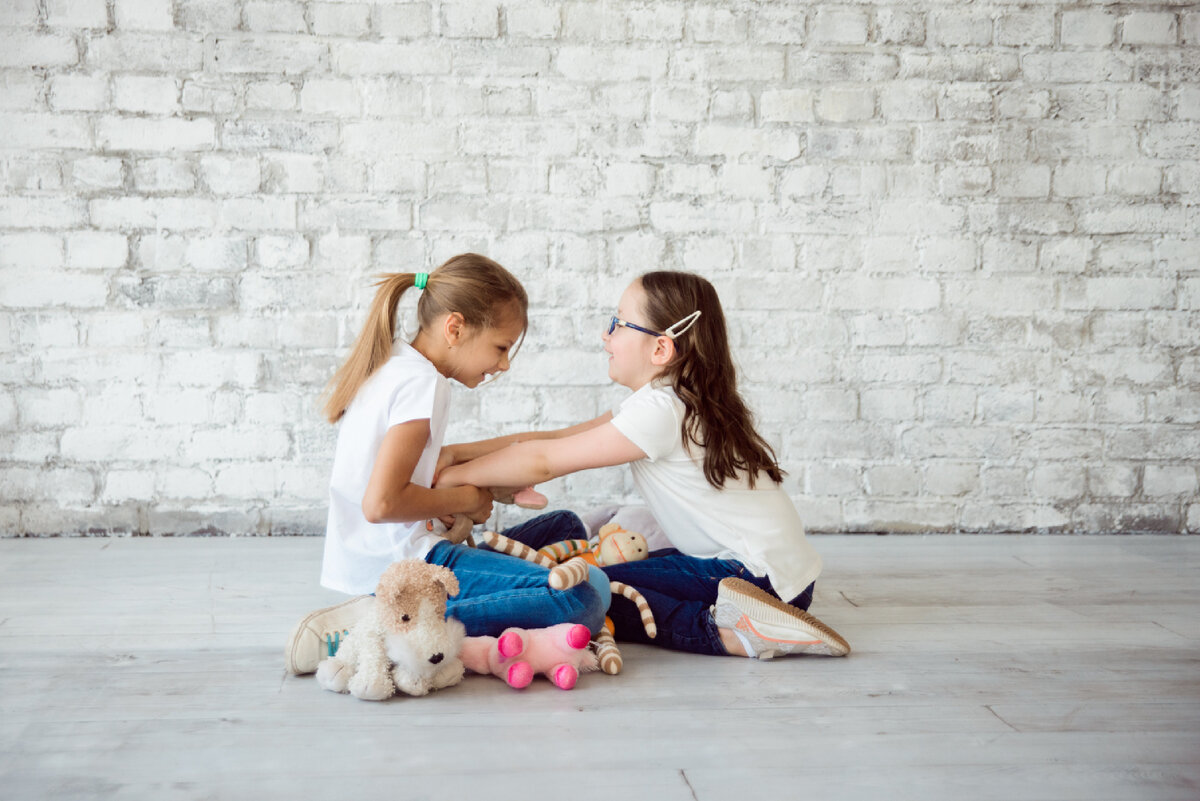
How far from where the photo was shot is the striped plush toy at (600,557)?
6.41 feet

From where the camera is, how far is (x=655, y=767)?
4.99 ft

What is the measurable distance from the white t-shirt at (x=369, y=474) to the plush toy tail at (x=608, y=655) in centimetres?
43

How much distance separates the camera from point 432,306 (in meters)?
2.13

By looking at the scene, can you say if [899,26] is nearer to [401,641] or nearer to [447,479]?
[447,479]

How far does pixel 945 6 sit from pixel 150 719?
323 cm

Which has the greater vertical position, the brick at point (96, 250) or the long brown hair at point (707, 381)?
the brick at point (96, 250)

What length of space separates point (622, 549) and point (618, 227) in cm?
132

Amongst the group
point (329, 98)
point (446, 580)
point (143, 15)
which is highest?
point (143, 15)

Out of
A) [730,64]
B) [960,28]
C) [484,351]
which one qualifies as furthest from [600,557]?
[960,28]

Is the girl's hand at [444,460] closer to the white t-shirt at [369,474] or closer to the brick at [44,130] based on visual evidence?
the white t-shirt at [369,474]

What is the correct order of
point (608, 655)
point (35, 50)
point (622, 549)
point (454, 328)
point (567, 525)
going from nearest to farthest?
1. point (608, 655)
2. point (454, 328)
3. point (622, 549)
4. point (567, 525)
5. point (35, 50)

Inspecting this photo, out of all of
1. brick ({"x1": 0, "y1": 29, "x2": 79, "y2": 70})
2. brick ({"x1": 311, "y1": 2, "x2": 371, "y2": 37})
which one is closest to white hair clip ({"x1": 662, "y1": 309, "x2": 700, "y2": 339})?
brick ({"x1": 311, "y1": 2, "x2": 371, "y2": 37})

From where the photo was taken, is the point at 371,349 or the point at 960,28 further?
the point at 960,28

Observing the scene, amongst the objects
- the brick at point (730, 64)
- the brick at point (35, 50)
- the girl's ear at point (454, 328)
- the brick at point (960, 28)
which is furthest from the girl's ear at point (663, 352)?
the brick at point (35, 50)
